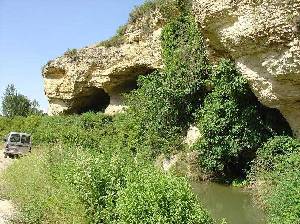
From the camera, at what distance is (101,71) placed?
27.3 metres

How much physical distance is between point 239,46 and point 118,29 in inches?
540

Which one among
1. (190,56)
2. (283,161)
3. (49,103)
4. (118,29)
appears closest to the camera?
(283,161)

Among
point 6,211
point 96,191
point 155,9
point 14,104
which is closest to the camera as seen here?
A: point 96,191

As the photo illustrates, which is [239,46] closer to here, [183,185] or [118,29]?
[183,185]

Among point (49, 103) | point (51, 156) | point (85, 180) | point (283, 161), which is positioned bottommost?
point (49, 103)

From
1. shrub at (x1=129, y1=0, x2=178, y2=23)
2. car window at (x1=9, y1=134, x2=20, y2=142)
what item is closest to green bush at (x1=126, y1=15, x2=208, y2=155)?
shrub at (x1=129, y1=0, x2=178, y2=23)

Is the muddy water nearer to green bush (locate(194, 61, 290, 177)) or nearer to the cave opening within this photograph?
green bush (locate(194, 61, 290, 177))

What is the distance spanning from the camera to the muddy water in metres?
12.3

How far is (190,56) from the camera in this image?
19.2 meters

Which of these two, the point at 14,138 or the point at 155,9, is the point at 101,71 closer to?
the point at 155,9

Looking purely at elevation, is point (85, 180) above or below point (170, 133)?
above

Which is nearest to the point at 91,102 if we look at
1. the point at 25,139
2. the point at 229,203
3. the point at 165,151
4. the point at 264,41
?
the point at 25,139

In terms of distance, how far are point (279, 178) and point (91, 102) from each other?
2105 cm

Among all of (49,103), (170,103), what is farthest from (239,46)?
(49,103)
